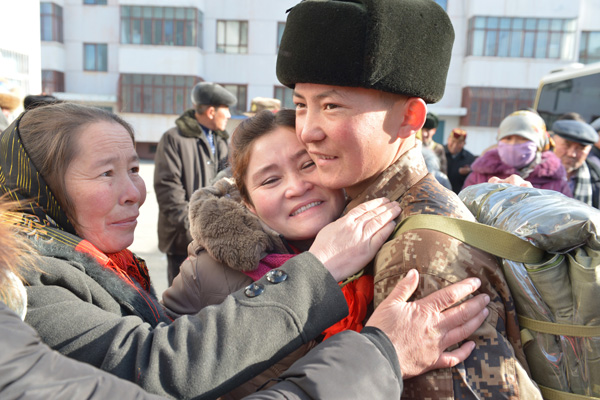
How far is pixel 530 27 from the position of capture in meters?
27.2

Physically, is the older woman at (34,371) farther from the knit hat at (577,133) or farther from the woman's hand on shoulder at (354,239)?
the knit hat at (577,133)

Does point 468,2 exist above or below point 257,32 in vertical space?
above

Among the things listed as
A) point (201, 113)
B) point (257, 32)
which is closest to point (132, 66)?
point (257, 32)

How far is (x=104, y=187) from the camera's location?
5.85ft

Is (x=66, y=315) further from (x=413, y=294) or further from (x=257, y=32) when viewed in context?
(x=257, y=32)

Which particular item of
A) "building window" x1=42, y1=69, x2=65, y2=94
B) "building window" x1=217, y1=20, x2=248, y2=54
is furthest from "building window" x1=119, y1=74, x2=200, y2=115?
"building window" x1=42, y1=69, x2=65, y2=94

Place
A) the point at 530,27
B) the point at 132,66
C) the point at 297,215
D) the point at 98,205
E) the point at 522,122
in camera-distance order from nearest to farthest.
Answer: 1. the point at 98,205
2. the point at 297,215
3. the point at 522,122
4. the point at 530,27
5. the point at 132,66

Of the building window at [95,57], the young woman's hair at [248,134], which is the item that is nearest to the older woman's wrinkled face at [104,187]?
the young woman's hair at [248,134]

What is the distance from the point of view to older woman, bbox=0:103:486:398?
131cm

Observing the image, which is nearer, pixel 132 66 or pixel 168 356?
pixel 168 356

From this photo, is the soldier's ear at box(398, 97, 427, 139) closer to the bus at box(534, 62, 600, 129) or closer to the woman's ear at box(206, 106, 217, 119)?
the woman's ear at box(206, 106, 217, 119)

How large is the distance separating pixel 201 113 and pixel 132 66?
26.3 meters

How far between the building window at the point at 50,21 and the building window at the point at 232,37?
9.56 metres

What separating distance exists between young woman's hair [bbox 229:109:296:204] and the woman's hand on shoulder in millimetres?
570
